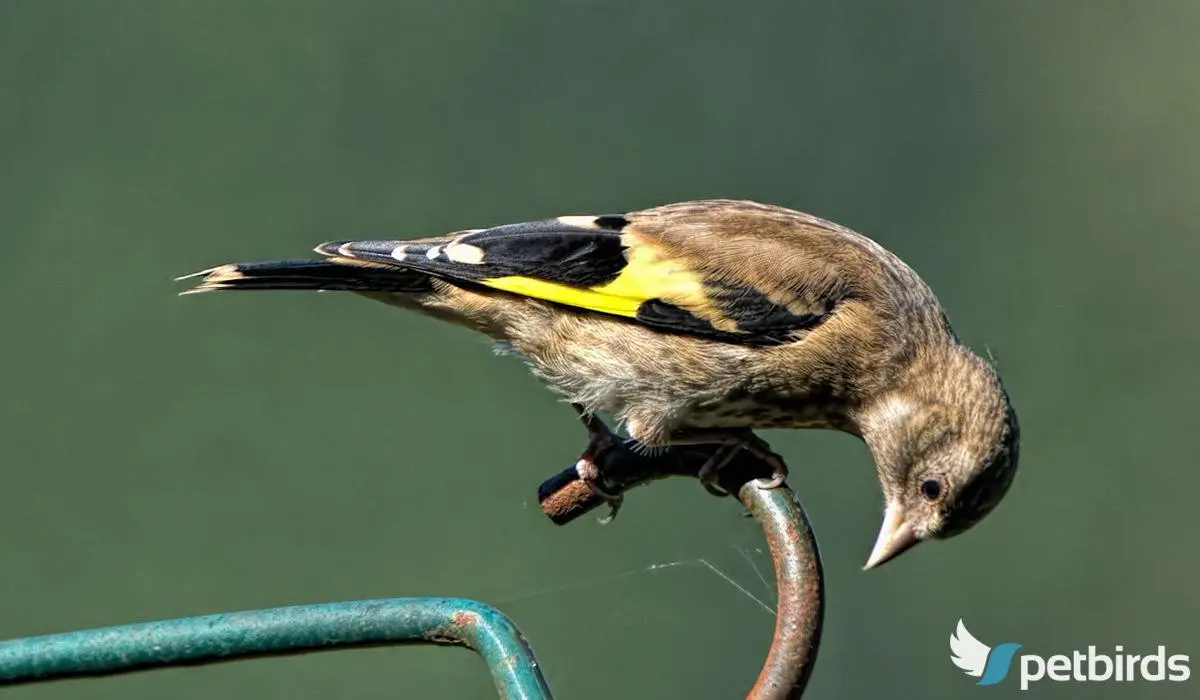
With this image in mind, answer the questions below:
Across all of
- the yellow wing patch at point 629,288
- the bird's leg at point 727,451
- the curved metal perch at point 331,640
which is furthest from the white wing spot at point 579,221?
the curved metal perch at point 331,640

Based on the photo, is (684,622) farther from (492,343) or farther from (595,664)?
(492,343)

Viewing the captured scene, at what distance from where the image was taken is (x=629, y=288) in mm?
3498

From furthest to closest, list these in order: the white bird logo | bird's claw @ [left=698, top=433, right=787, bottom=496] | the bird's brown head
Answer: the white bird logo < the bird's brown head < bird's claw @ [left=698, top=433, right=787, bottom=496]

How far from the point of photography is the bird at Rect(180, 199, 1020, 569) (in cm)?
333

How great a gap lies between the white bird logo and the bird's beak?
1.54 metres

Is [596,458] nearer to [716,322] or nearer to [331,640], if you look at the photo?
[716,322]

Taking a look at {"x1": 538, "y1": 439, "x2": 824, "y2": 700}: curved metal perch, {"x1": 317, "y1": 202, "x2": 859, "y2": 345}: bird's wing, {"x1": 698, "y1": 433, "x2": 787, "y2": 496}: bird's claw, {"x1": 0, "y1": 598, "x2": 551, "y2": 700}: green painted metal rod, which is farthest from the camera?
{"x1": 317, "y1": 202, "x2": 859, "y2": 345}: bird's wing

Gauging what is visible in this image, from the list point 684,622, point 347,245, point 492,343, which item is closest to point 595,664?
point 684,622

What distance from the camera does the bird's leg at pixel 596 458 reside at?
3096 mm

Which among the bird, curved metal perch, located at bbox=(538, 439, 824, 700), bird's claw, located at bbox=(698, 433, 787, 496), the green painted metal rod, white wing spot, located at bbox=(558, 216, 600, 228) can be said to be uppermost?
white wing spot, located at bbox=(558, 216, 600, 228)

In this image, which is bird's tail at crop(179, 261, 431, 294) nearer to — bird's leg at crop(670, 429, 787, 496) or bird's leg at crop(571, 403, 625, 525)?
bird's leg at crop(571, 403, 625, 525)

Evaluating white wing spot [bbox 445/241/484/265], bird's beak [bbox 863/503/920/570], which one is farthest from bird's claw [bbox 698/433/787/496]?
white wing spot [bbox 445/241/484/265]

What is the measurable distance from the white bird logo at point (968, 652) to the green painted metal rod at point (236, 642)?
2667 millimetres

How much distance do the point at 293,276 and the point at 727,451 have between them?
952mm
